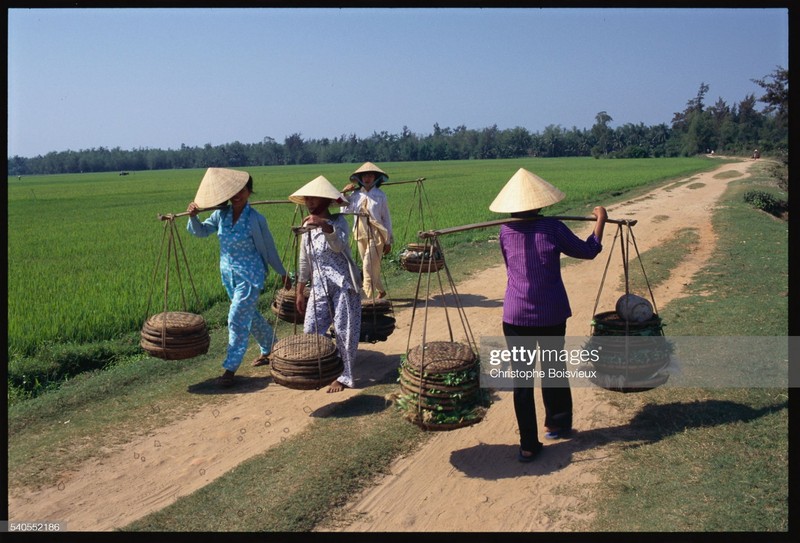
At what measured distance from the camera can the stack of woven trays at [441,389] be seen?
13.2ft

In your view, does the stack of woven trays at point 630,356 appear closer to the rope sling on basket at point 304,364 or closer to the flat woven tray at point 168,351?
the rope sling on basket at point 304,364

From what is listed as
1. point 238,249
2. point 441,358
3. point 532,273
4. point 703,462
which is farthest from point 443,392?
point 238,249

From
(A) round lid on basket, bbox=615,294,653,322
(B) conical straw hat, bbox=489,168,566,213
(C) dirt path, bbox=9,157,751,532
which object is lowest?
(C) dirt path, bbox=9,157,751,532

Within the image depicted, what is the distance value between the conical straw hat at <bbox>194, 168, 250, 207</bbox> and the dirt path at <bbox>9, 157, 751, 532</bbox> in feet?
5.37

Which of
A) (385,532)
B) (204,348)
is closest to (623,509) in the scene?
(385,532)

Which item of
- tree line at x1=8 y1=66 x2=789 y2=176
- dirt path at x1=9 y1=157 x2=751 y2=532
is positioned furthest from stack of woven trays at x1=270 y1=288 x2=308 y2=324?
tree line at x1=8 y1=66 x2=789 y2=176

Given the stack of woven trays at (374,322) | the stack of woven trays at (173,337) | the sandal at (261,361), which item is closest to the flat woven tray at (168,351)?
the stack of woven trays at (173,337)

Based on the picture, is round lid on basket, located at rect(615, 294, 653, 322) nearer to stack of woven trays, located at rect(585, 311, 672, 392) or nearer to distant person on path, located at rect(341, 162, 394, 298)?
stack of woven trays, located at rect(585, 311, 672, 392)

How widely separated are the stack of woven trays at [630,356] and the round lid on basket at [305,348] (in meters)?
1.87

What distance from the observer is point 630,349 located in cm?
444

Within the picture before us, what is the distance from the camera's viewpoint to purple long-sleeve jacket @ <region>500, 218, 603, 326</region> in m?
4.10

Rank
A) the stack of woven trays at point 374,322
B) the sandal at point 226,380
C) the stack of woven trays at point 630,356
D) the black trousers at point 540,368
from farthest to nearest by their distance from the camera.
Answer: the stack of woven trays at point 374,322, the sandal at point 226,380, the stack of woven trays at point 630,356, the black trousers at point 540,368

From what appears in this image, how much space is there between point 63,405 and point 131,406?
1.88ft
